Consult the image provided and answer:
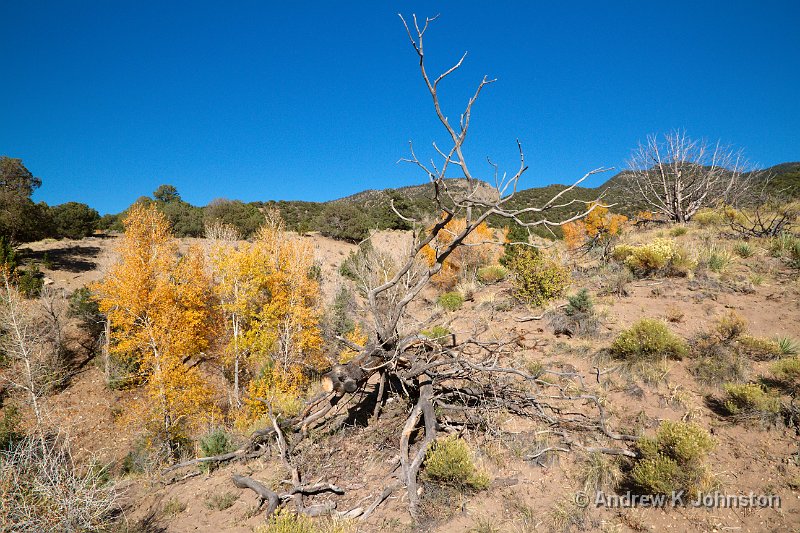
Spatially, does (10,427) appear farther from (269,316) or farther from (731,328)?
(731,328)

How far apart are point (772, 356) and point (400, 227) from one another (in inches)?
1846

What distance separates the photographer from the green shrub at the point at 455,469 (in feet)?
12.7

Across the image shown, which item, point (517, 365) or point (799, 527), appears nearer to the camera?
point (799, 527)

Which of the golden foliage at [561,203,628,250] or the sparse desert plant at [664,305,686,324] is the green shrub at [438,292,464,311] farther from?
the golden foliage at [561,203,628,250]

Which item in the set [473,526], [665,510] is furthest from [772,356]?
[473,526]

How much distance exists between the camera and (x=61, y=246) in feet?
105

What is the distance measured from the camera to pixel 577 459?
421 cm

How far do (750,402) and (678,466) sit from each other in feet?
6.07

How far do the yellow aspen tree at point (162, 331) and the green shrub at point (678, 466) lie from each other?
684 inches

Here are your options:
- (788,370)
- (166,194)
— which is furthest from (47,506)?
A: (166,194)

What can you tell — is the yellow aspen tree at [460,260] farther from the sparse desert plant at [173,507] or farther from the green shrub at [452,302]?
the sparse desert plant at [173,507]

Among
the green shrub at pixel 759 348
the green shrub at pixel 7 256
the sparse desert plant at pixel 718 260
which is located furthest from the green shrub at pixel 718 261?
the green shrub at pixel 7 256

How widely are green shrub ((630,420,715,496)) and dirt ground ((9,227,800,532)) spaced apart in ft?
0.68

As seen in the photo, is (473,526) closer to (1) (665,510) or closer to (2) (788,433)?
(1) (665,510)
